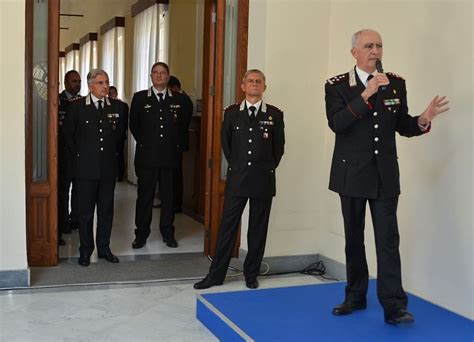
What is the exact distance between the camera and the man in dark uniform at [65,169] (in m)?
6.05

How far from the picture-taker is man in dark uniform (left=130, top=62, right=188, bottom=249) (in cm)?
614

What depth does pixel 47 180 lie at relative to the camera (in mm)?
5305

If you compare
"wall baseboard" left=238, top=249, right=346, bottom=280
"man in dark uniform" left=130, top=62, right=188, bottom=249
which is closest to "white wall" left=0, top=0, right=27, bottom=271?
"man in dark uniform" left=130, top=62, right=188, bottom=249

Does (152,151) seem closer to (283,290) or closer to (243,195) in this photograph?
(243,195)

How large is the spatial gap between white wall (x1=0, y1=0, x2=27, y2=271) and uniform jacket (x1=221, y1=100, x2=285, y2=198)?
1.51 m

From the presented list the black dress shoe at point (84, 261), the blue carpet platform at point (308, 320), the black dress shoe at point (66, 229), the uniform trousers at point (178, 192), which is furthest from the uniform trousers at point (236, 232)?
the uniform trousers at point (178, 192)

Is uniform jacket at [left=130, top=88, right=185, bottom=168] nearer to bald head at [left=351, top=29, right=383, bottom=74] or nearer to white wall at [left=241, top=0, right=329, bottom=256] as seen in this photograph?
white wall at [left=241, top=0, right=329, bottom=256]

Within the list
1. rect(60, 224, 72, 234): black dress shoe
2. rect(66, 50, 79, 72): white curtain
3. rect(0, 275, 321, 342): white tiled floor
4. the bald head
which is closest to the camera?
the bald head

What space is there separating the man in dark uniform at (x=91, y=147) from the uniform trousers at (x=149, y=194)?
63 centimetres

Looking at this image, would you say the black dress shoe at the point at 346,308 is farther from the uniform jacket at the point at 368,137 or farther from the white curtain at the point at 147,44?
the white curtain at the point at 147,44

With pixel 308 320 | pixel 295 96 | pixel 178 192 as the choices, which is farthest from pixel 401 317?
pixel 178 192

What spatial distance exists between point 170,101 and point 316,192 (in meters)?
1.62

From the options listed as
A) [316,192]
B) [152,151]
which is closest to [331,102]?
[316,192]

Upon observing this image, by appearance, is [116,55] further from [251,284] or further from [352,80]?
[352,80]
